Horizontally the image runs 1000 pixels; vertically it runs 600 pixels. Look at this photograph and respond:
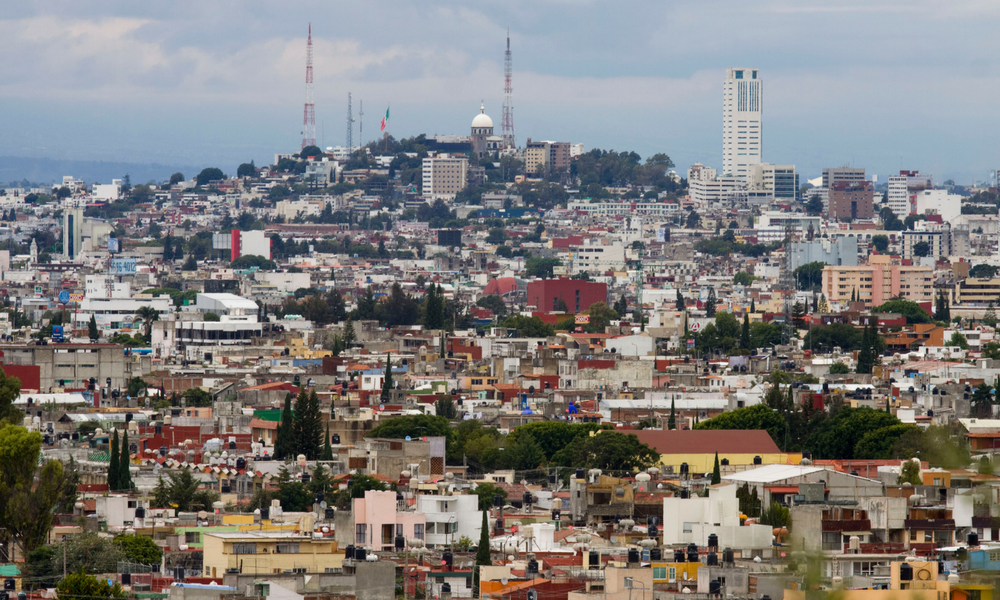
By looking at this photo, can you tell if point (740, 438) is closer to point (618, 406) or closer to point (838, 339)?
point (618, 406)

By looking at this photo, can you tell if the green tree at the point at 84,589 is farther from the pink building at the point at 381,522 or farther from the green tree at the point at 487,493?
the green tree at the point at 487,493

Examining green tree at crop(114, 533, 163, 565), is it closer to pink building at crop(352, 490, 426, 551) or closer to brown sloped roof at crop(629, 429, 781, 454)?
pink building at crop(352, 490, 426, 551)

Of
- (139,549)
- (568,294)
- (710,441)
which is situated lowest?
(710,441)

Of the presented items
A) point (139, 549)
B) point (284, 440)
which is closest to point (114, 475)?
point (284, 440)

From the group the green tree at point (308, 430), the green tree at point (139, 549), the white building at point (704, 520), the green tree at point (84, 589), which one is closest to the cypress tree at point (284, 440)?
the green tree at point (308, 430)

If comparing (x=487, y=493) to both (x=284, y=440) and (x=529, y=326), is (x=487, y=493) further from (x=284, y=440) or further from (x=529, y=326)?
(x=529, y=326)

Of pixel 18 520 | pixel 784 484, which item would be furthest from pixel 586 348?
pixel 18 520

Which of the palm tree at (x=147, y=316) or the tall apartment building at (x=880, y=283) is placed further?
the tall apartment building at (x=880, y=283)
